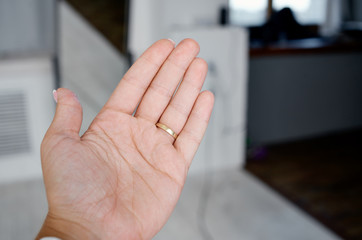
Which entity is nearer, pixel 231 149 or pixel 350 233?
pixel 350 233

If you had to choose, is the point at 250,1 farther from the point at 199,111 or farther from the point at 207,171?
the point at 199,111

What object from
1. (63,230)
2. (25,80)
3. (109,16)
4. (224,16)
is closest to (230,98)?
(224,16)

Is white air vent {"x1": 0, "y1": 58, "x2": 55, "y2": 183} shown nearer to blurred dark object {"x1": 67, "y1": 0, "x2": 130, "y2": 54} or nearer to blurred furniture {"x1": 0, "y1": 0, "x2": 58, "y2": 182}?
blurred furniture {"x1": 0, "y1": 0, "x2": 58, "y2": 182}

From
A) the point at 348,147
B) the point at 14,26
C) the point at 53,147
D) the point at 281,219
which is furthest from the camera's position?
the point at 348,147

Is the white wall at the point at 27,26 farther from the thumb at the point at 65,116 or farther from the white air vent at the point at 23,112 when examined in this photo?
the thumb at the point at 65,116

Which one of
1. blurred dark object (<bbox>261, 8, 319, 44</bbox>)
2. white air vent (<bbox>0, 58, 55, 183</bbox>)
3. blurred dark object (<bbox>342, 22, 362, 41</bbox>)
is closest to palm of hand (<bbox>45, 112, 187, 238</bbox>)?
white air vent (<bbox>0, 58, 55, 183</bbox>)

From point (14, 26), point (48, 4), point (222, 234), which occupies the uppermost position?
point (48, 4)

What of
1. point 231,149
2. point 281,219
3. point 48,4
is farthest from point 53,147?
point 231,149

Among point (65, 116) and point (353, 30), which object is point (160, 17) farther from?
point (353, 30)
